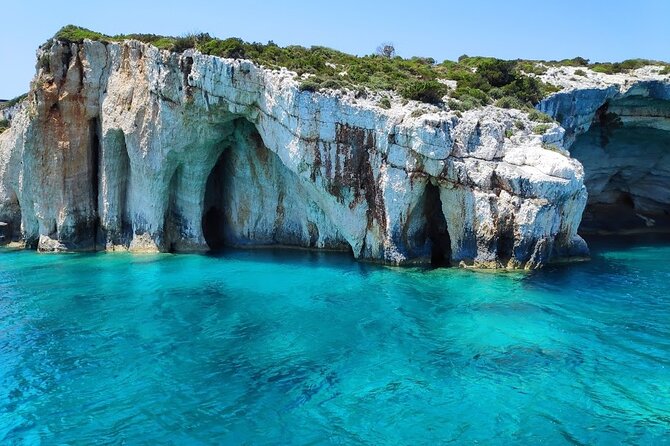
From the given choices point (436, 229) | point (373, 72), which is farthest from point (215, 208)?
point (436, 229)

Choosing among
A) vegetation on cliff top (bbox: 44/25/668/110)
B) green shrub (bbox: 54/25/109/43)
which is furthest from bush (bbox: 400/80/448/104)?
green shrub (bbox: 54/25/109/43)

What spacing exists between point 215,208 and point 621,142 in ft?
106

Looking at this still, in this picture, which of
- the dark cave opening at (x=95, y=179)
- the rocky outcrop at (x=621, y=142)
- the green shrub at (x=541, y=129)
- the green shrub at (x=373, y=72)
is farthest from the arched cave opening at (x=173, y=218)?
the rocky outcrop at (x=621, y=142)

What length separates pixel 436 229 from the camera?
1208 inches

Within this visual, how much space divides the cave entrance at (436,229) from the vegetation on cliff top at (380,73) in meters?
5.31

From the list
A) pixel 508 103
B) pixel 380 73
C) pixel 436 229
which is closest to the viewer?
pixel 508 103

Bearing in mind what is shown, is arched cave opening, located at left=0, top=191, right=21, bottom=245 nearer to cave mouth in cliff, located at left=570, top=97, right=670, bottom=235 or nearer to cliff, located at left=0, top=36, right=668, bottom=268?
cliff, located at left=0, top=36, right=668, bottom=268

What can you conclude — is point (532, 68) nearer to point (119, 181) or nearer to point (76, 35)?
point (119, 181)

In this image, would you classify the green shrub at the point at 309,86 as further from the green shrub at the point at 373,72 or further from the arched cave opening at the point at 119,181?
the arched cave opening at the point at 119,181

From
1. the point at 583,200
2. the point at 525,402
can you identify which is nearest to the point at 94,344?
the point at 525,402

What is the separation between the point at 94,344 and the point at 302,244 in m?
19.2

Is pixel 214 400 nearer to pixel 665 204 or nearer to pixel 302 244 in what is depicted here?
pixel 302 244

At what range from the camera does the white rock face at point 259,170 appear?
2664cm

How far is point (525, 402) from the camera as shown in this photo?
1364cm
